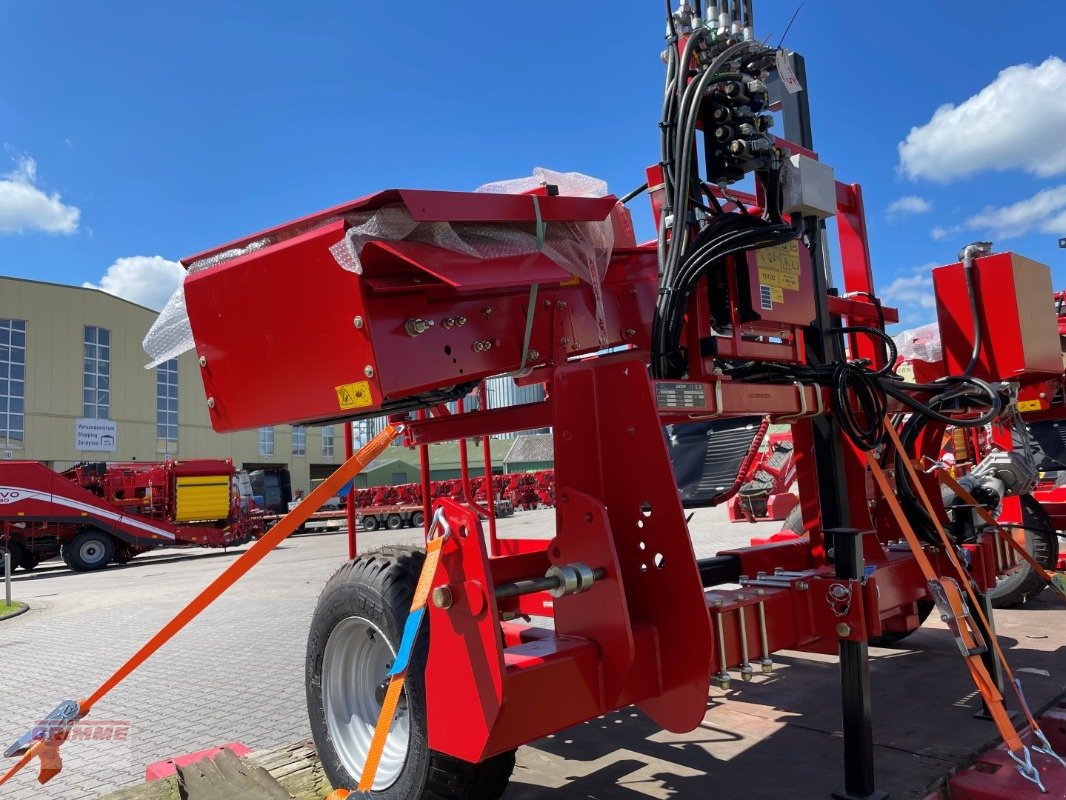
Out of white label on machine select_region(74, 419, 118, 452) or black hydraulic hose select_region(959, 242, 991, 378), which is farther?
white label on machine select_region(74, 419, 118, 452)

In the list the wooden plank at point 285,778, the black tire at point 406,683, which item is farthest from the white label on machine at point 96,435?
the black tire at point 406,683

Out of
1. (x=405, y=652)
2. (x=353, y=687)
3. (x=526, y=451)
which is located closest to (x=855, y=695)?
(x=405, y=652)

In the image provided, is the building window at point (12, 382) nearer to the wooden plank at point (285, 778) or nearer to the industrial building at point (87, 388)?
the industrial building at point (87, 388)

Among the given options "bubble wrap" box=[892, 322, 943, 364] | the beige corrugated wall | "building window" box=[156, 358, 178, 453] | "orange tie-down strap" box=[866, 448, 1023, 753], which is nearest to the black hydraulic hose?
"bubble wrap" box=[892, 322, 943, 364]

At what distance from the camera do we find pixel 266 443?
44.2 metres

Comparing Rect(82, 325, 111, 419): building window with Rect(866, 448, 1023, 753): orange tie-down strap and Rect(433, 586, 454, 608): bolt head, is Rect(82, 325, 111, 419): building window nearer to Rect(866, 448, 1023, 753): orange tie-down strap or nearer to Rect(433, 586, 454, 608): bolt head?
Rect(433, 586, 454, 608): bolt head

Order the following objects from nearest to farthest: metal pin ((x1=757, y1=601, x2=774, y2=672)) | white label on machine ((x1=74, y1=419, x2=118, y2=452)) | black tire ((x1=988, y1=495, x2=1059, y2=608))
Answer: metal pin ((x1=757, y1=601, x2=774, y2=672))
black tire ((x1=988, y1=495, x2=1059, y2=608))
white label on machine ((x1=74, y1=419, x2=118, y2=452))

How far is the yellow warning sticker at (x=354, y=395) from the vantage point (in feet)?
8.62

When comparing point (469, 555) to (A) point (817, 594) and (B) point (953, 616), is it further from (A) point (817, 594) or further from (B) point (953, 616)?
(B) point (953, 616)

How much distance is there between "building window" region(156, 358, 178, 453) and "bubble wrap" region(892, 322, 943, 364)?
38796 millimetres

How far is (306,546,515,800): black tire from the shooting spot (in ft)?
8.39

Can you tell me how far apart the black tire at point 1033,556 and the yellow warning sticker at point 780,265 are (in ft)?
12.6

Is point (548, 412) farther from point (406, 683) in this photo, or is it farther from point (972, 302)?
point (972, 302)

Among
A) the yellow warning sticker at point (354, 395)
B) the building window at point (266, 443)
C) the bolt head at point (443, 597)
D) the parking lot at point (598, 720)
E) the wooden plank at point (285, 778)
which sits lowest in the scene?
the parking lot at point (598, 720)
